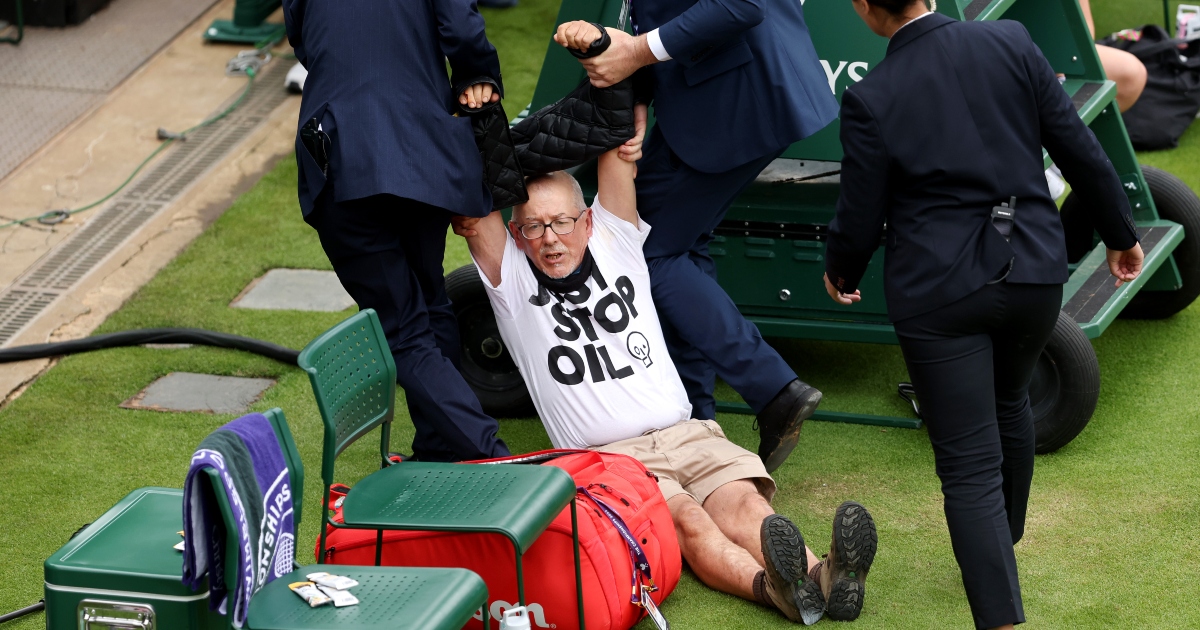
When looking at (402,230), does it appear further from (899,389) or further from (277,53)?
(277,53)

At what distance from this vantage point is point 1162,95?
6.94 metres

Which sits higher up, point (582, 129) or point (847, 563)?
point (582, 129)

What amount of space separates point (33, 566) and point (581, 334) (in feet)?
5.40

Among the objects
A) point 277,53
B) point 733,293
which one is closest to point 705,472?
point 733,293

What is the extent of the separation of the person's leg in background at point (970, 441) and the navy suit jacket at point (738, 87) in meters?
0.98

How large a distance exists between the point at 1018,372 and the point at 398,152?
5.49 ft

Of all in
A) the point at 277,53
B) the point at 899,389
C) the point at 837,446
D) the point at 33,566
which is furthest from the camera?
the point at 277,53

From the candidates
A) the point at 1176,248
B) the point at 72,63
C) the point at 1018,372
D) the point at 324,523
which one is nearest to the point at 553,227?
the point at 324,523

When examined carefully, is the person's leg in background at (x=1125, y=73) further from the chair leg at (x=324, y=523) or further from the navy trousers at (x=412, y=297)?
the chair leg at (x=324, y=523)

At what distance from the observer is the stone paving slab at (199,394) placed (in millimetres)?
4625

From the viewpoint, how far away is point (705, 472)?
3.74 metres

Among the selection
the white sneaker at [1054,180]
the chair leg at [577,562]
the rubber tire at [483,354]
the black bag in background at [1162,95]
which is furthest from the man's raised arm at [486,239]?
the black bag in background at [1162,95]

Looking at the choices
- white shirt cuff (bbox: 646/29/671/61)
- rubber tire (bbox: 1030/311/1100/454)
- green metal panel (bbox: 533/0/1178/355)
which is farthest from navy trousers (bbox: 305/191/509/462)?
rubber tire (bbox: 1030/311/1100/454)

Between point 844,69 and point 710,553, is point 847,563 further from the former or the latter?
point 844,69
